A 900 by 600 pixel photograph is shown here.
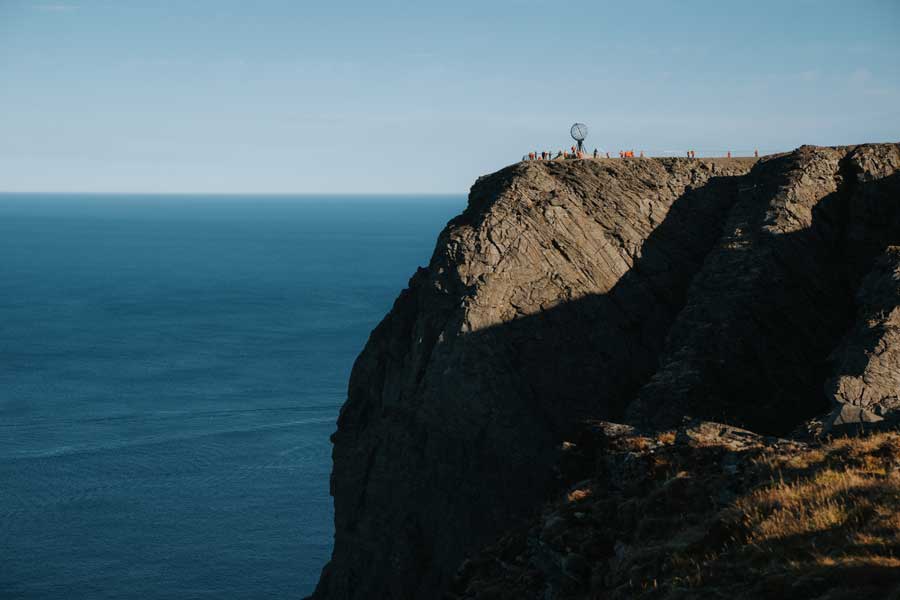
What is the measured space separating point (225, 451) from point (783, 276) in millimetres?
70428

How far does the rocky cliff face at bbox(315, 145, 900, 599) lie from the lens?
149 feet

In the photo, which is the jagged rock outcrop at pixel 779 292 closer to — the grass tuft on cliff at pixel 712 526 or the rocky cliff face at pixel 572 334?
the rocky cliff face at pixel 572 334

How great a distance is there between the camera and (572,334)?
48969mm

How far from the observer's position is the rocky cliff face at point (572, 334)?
4528cm

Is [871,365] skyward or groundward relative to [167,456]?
skyward

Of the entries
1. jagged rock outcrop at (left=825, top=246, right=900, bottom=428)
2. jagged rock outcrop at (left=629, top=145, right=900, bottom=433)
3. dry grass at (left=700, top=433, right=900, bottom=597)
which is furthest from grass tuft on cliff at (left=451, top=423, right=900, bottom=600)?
jagged rock outcrop at (left=629, top=145, right=900, bottom=433)

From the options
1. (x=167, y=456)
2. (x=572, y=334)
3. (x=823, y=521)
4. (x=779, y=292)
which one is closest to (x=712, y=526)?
(x=823, y=521)

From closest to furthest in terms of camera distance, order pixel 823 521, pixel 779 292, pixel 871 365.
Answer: pixel 823 521
pixel 871 365
pixel 779 292

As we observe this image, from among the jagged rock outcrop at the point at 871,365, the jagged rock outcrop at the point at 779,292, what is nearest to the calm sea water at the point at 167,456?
the jagged rock outcrop at the point at 779,292

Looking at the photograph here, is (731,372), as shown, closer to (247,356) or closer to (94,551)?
(94,551)

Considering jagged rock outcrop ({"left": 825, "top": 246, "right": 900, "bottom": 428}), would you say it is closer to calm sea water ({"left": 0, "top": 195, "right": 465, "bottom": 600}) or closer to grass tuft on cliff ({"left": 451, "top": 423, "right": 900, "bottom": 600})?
grass tuft on cliff ({"left": 451, "top": 423, "right": 900, "bottom": 600})

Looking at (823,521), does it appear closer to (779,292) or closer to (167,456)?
(779,292)

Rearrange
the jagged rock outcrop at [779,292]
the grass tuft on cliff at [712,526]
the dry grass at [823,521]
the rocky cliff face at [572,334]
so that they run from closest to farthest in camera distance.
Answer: the dry grass at [823,521], the grass tuft on cliff at [712,526], the jagged rock outcrop at [779,292], the rocky cliff face at [572,334]

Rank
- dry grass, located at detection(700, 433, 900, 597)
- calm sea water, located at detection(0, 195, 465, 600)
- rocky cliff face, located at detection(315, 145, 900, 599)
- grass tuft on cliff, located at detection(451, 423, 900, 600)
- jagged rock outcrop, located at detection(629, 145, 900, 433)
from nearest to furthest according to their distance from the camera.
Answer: dry grass, located at detection(700, 433, 900, 597), grass tuft on cliff, located at detection(451, 423, 900, 600), jagged rock outcrop, located at detection(629, 145, 900, 433), rocky cliff face, located at detection(315, 145, 900, 599), calm sea water, located at detection(0, 195, 465, 600)
